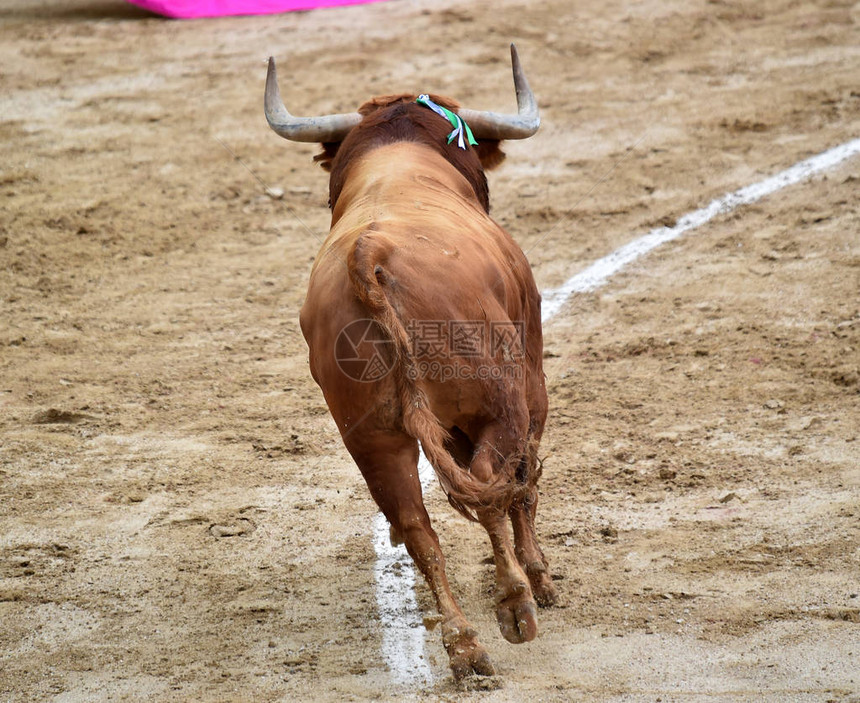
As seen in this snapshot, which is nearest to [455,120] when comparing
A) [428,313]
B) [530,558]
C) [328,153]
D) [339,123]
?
[339,123]

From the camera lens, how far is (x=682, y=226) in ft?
25.5

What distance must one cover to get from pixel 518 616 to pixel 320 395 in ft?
9.69

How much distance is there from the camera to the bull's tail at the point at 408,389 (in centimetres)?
339

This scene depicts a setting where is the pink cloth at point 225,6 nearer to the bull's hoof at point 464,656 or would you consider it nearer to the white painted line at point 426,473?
the white painted line at point 426,473

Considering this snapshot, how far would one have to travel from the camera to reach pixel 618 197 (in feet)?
27.2

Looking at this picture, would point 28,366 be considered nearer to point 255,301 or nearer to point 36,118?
point 255,301

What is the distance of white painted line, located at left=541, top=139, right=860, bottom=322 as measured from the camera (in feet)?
23.7

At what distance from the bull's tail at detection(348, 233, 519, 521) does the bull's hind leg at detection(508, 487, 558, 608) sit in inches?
28.5

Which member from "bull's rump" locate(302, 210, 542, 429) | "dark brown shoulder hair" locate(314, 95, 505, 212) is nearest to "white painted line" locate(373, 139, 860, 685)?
"bull's rump" locate(302, 210, 542, 429)

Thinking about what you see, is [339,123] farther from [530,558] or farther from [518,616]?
[518,616]

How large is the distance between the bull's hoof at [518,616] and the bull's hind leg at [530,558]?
2.00ft

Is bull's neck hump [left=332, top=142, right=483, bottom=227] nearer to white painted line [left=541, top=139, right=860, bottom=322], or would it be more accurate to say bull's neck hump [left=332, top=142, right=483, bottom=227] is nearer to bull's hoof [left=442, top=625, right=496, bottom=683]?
bull's hoof [left=442, top=625, right=496, bottom=683]

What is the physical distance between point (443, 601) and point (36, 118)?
7506 millimetres

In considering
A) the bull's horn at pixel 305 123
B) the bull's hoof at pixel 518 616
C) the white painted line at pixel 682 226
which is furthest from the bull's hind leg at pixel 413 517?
the white painted line at pixel 682 226
